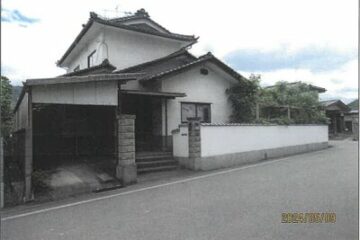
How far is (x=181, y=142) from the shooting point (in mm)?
13172

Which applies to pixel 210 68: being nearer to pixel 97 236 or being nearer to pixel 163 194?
pixel 163 194

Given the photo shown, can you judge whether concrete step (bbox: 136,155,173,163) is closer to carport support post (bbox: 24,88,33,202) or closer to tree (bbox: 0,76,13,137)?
carport support post (bbox: 24,88,33,202)

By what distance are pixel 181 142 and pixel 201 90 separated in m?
4.12

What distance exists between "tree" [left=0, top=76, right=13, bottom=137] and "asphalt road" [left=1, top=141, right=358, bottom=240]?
5723mm

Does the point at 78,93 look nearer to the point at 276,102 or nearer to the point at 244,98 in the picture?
the point at 244,98

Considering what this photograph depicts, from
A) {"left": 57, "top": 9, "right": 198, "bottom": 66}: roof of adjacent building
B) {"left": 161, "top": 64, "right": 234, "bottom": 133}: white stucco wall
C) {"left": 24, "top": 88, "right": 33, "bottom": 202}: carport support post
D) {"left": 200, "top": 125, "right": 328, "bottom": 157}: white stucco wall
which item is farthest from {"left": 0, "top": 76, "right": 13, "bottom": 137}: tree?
{"left": 200, "top": 125, "right": 328, "bottom": 157}: white stucco wall

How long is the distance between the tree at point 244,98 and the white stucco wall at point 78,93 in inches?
320

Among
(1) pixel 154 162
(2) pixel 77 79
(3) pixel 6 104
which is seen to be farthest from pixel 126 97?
(2) pixel 77 79

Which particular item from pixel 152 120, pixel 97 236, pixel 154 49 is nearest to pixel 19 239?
pixel 97 236

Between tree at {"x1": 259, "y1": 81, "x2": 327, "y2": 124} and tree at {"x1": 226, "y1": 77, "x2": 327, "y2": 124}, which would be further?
tree at {"x1": 259, "y1": 81, "x2": 327, "y2": 124}

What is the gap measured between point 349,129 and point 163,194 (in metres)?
33.8

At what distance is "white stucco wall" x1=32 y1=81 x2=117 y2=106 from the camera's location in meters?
9.65

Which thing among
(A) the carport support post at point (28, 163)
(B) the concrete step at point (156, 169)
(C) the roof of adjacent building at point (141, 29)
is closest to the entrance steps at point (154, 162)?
(B) the concrete step at point (156, 169)

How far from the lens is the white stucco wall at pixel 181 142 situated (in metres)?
12.9
